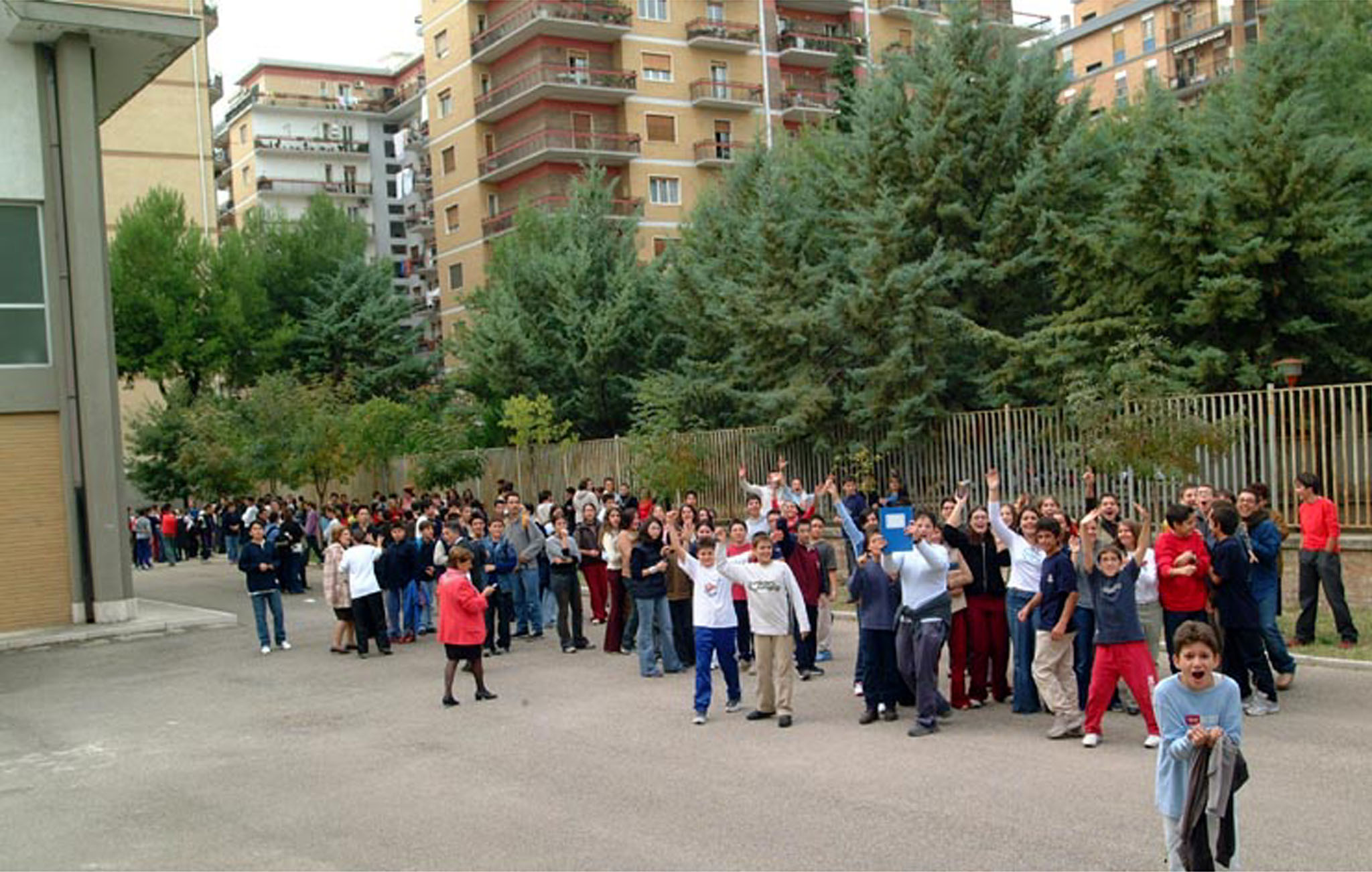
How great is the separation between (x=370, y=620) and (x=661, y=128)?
4241 centimetres

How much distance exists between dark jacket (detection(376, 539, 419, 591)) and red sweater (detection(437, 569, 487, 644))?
484 centimetres

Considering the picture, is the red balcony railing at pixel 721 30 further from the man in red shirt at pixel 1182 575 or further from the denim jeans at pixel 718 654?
the man in red shirt at pixel 1182 575

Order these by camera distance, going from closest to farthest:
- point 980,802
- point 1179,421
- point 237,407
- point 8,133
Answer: point 980,802 → point 1179,421 → point 8,133 → point 237,407

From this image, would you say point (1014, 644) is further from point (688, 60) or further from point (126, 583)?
point (688, 60)

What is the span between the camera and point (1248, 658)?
413 inches

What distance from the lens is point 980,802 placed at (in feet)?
26.7

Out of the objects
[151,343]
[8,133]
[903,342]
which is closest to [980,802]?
[903,342]

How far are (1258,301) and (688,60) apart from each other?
40.8 meters

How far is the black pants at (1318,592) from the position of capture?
1293cm

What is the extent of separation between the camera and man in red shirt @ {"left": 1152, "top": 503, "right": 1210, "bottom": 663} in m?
10.4

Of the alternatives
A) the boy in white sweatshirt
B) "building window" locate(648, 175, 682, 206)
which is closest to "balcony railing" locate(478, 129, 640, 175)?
"building window" locate(648, 175, 682, 206)

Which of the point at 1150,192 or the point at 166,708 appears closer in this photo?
the point at 166,708

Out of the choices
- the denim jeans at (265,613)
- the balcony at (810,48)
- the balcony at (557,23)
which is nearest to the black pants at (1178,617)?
the denim jeans at (265,613)

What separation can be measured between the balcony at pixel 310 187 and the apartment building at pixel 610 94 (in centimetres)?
2241
